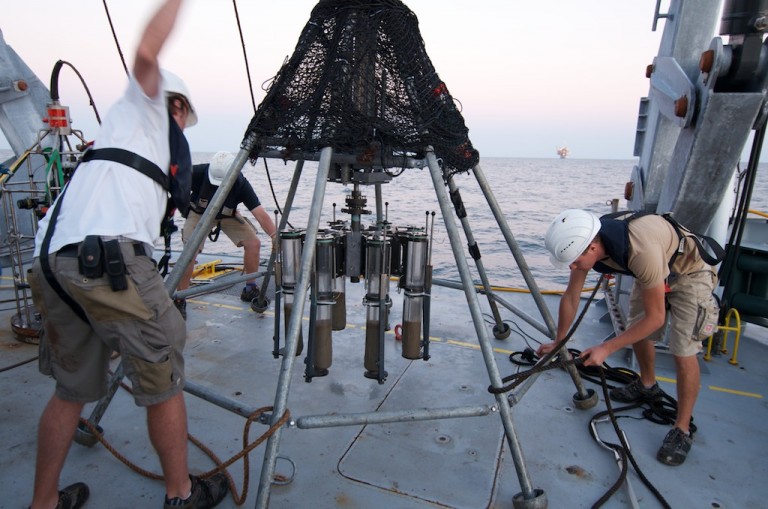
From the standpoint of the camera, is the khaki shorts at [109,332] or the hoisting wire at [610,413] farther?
the hoisting wire at [610,413]

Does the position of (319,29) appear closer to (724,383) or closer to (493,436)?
(493,436)

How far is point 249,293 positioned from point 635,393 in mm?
4450

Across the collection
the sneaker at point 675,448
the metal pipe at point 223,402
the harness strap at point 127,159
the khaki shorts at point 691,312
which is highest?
the harness strap at point 127,159

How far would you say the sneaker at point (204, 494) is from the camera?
8.38 feet

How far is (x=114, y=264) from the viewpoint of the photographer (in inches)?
86.0

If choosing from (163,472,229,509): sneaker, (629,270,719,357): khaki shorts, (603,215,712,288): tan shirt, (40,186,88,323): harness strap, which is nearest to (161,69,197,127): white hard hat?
(40,186,88,323): harness strap

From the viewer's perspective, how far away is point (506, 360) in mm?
4770

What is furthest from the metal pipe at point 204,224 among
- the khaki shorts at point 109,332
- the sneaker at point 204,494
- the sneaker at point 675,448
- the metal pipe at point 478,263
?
the sneaker at point 675,448

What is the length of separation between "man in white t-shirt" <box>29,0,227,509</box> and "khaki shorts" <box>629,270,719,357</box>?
329 cm

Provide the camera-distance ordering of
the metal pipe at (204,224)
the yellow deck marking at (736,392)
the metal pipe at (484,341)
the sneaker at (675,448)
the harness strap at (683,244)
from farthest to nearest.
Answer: the yellow deck marking at (736,392) → the harness strap at (683,244) → the sneaker at (675,448) → the metal pipe at (204,224) → the metal pipe at (484,341)

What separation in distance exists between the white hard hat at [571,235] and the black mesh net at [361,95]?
75cm

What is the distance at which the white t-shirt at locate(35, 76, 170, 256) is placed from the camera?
7.34 feet

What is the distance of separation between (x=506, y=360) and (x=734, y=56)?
3073mm

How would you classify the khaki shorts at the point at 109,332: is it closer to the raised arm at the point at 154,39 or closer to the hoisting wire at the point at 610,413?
the raised arm at the point at 154,39
